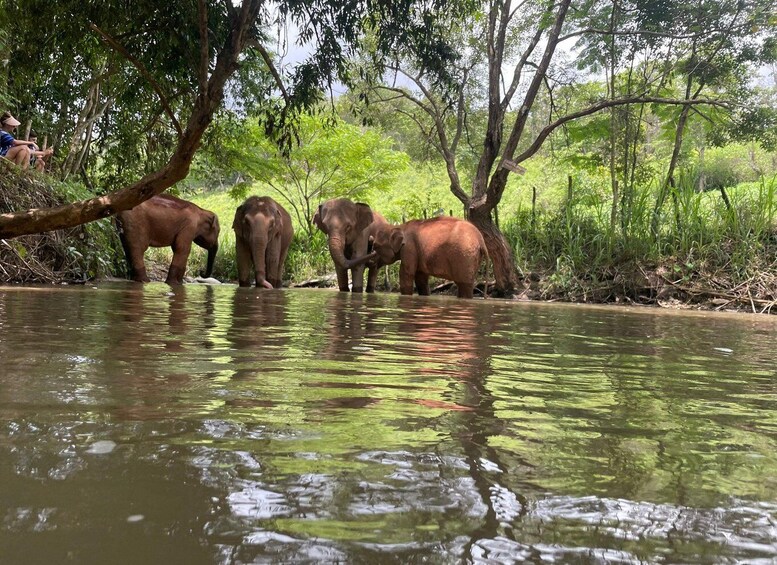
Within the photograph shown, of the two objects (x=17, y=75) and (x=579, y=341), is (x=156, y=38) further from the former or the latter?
(x=579, y=341)

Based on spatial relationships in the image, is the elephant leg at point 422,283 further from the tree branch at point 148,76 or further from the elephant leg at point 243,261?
the tree branch at point 148,76

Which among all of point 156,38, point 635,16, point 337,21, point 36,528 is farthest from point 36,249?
point 635,16

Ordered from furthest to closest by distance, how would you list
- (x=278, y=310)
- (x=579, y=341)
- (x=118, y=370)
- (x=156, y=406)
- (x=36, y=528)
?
(x=278, y=310), (x=579, y=341), (x=118, y=370), (x=156, y=406), (x=36, y=528)

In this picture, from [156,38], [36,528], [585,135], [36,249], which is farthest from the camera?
[585,135]

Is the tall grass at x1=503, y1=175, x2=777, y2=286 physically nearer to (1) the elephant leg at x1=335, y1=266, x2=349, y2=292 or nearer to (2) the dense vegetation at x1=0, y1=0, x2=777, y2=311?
(2) the dense vegetation at x1=0, y1=0, x2=777, y2=311

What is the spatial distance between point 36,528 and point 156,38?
8470 millimetres

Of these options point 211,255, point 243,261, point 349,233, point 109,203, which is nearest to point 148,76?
point 109,203

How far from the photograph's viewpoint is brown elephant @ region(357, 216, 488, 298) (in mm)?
10648

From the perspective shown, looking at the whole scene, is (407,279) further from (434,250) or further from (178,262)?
(178,262)

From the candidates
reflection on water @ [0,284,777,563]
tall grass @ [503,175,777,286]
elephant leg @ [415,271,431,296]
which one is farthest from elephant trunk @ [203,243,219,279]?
reflection on water @ [0,284,777,563]

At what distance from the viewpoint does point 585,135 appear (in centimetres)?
1380

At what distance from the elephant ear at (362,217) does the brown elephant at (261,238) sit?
1.57 meters

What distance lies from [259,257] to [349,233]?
62.2 inches

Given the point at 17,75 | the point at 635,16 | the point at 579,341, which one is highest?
the point at 635,16
